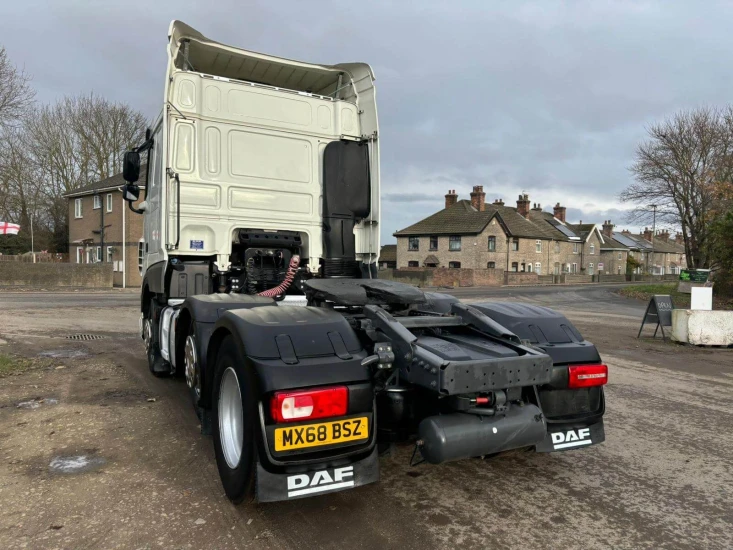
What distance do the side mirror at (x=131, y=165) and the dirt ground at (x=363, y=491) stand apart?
2.55 metres

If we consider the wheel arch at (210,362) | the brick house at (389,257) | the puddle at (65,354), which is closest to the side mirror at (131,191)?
the puddle at (65,354)

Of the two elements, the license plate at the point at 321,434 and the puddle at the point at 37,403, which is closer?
the license plate at the point at 321,434

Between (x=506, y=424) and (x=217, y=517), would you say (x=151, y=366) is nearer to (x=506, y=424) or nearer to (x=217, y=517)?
(x=217, y=517)

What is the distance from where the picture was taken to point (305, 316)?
3.17 meters

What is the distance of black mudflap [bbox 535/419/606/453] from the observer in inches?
131

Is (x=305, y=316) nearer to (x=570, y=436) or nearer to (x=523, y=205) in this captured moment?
(x=570, y=436)

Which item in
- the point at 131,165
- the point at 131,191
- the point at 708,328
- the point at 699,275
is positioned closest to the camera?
the point at 131,165

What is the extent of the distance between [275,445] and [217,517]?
80cm

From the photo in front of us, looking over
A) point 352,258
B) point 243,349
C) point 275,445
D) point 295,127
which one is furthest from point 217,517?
point 295,127

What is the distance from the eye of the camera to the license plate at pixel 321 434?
8.68 ft

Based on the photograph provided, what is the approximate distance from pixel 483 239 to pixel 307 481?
52569 millimetres

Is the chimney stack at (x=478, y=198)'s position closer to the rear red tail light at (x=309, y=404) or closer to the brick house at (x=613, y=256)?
the brick house at (x=613, y=256)

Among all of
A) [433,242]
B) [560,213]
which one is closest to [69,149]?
[433,242]

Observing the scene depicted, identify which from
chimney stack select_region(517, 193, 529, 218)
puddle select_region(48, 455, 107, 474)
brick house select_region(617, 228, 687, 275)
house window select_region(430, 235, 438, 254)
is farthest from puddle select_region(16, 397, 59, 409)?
brick house select_region(617, 228, 687, 275)
